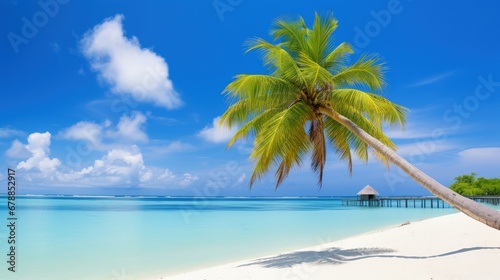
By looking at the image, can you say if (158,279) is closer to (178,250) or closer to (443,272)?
(178,250)

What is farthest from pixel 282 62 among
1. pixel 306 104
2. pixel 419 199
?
pixel 419 199

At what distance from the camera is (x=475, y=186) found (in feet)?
175

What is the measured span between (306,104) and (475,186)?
54.1m

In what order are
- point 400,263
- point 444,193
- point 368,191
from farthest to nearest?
point 368,191, point 400,263, point 444,193

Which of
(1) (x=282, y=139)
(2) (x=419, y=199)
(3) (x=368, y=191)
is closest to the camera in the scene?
(1) (x=282, y=139)

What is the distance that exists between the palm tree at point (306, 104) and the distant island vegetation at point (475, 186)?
49372 millimetres

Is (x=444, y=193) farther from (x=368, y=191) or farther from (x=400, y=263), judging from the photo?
(x=368, y=191)

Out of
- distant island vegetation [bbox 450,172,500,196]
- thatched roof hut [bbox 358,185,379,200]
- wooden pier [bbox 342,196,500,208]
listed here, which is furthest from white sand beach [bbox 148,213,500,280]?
distant island vegetation [bbox 450,172,500,196]

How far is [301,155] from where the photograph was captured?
939cm

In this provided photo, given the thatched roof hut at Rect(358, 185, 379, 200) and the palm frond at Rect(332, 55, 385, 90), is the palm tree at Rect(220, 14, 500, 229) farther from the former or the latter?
the thatched roof hut at Rect(358, 185, 379, 200)

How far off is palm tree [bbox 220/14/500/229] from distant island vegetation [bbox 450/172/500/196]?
49.4m

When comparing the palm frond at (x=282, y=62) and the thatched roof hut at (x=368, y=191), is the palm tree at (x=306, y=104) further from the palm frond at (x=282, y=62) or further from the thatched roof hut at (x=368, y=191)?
the thatched roof hut at (x=368, y=191)

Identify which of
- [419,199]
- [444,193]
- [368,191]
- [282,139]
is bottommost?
[419,199]

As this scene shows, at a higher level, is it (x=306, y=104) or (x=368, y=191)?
(x=306, y=104)
